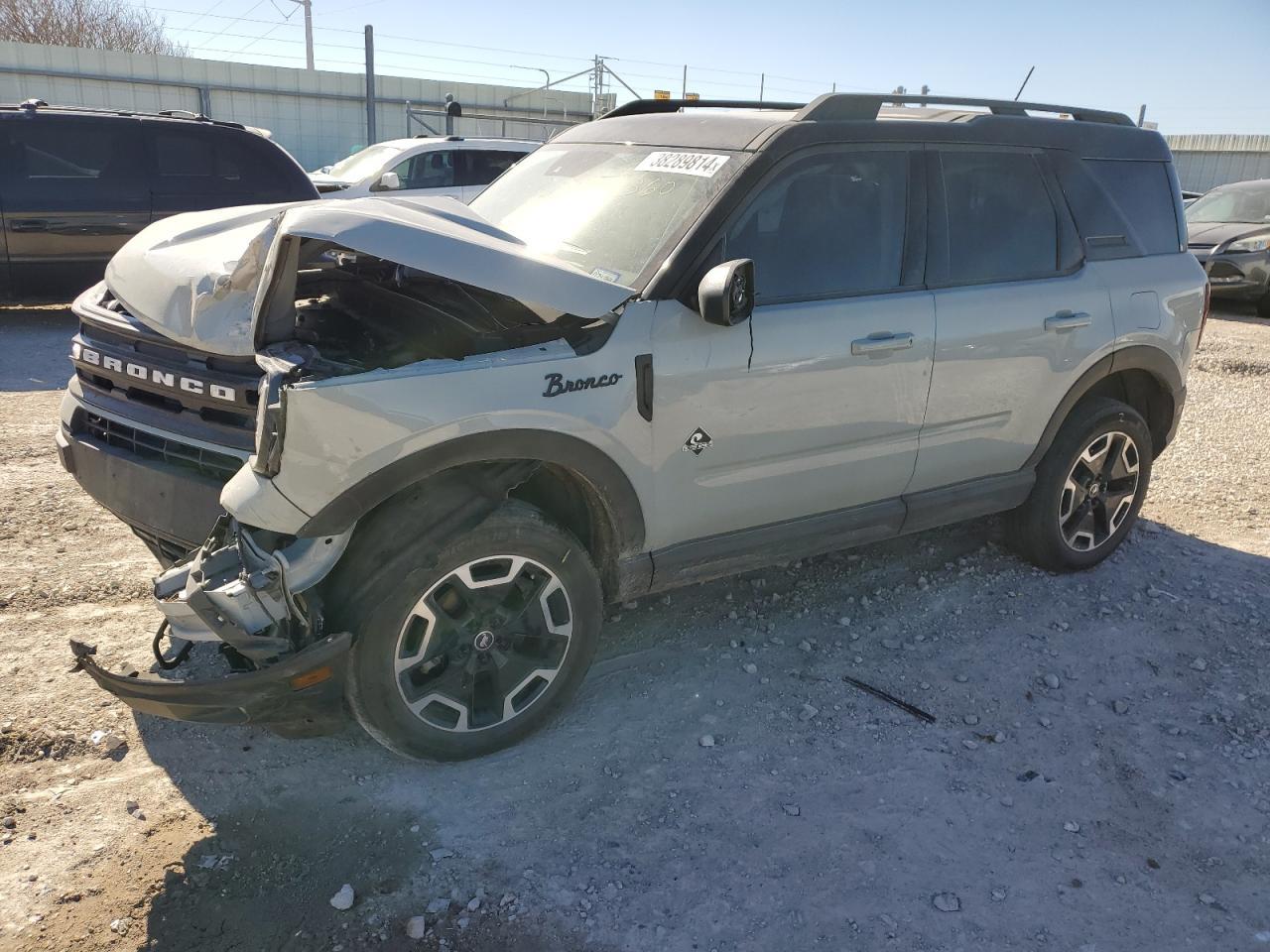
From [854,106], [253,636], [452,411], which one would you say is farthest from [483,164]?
[253,636]

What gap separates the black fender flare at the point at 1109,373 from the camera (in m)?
4.34

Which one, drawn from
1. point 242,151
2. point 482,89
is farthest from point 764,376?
point 482,89

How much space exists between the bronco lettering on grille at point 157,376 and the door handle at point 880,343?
2.16 meters

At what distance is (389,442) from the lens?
271cm

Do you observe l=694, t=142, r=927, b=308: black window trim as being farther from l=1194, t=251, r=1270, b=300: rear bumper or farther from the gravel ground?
l=1194, t=251, r=1270, b=300: rear bumper

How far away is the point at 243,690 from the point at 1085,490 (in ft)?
12.7

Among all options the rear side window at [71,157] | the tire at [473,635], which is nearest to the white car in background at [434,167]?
the rear side window at [71,157]

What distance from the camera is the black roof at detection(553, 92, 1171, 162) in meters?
3.53

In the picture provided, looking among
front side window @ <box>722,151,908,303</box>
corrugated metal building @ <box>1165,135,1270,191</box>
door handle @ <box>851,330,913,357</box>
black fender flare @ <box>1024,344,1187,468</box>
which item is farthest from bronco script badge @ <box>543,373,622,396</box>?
corrugated metal building @ <box>1165,135,1270,191</box>

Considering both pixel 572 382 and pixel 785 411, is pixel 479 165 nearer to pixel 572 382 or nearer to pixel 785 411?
pixel 785 411

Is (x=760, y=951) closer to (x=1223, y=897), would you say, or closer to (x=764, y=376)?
(x=1223, y=897)

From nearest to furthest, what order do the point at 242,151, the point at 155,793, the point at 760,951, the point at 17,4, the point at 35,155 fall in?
1. the point at 760,951
2. the point at 155,793
3. the point at 35,155
4. the point at 242,151
5. the point at 17,4

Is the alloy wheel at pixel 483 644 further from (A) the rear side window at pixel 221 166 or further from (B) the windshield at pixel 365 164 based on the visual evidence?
(B) the windshield at pixel 365 164

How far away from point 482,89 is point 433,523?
1055 inches
